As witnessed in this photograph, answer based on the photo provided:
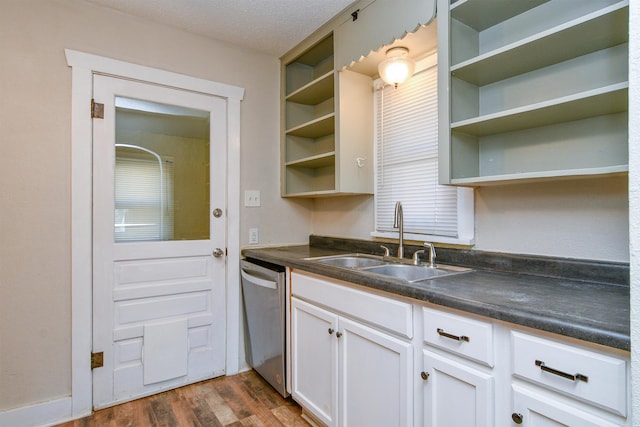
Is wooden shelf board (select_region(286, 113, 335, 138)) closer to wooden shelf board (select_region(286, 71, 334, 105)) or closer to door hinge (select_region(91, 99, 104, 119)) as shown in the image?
wooden shelf board (select_region(286, 71, 334, 105))

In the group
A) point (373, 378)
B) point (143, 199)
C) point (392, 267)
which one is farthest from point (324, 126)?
point (373, 378)

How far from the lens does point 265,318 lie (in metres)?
2.19

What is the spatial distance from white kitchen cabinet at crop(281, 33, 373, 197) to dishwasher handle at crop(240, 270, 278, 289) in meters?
0.69

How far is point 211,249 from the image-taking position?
2.41 metres

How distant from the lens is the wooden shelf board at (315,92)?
7.66 feet

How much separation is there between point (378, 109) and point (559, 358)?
1.78 m

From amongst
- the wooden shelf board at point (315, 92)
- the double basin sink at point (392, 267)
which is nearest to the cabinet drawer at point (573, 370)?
the double basin sink at point (392, 267)

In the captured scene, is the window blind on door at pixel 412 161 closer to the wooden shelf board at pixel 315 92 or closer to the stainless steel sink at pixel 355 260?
the stainless steel sink at pixel 355 260

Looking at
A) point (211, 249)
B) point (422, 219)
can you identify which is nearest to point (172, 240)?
point (211, 249)

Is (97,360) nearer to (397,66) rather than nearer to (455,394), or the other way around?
(455,394)

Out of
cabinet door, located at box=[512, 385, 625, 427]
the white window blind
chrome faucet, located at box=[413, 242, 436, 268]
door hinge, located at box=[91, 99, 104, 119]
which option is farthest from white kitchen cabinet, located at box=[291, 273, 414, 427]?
door hinge, located at box=[91, 99, 104, 119]

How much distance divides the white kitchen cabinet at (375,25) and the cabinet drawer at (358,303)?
1284 mm

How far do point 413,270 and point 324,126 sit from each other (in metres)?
1.22

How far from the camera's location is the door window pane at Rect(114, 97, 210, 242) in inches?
85.0
